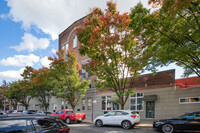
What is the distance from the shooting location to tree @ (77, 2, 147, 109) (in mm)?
12789

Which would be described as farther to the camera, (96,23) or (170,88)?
(170,88)

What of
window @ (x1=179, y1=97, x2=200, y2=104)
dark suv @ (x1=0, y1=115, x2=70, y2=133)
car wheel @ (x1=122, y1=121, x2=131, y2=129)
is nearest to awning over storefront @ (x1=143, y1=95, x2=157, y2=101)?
window @ (x1=179, y1=97, x2=200, y2=104)

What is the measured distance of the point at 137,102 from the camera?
1798 centimetres

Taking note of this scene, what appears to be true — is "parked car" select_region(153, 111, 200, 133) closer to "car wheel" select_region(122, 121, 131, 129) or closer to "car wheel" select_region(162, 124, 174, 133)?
"car wheel" select_region(162, 124, 174, 133)

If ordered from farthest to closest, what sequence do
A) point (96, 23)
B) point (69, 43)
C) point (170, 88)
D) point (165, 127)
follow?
point (69, 43) → point (170, 88) → point (96, 23) → point (165, 127)

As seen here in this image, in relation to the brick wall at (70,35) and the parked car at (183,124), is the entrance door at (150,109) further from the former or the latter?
the brick wall at (70,35)

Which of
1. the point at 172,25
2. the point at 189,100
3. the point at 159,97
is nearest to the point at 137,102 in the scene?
the point at 159,97

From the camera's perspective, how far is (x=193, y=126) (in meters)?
8.90

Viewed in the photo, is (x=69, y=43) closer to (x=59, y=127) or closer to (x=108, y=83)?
(x=108, y=83)

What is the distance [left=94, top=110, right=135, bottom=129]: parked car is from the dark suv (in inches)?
316

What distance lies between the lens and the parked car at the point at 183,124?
29.3 feet

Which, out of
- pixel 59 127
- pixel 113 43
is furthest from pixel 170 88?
pixel 59 127

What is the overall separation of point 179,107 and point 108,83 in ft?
23.4

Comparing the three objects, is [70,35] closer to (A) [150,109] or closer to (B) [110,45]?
(B) [110,45]
